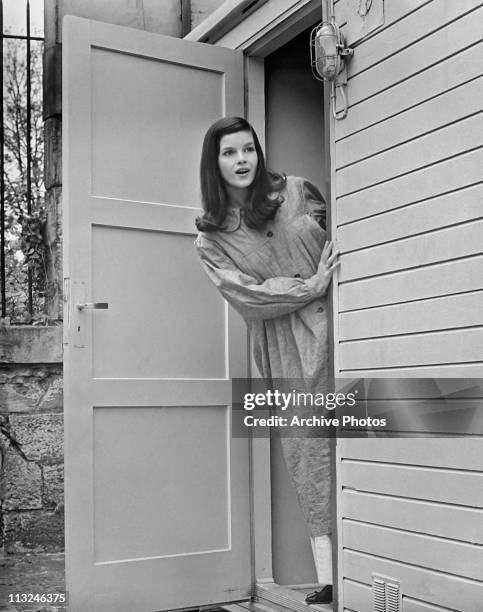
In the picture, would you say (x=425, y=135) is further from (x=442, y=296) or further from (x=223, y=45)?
(x=223, y=45)

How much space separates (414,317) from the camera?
2.90m

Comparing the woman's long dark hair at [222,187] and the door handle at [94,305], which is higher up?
the woman's long dark hair at [222,187]

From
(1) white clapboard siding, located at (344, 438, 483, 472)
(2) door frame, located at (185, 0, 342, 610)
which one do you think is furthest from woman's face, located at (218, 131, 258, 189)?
(1) white clapboard siding, located at (344, 438, 483, 472)

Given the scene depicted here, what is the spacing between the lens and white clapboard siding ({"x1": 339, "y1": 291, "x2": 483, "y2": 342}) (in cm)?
268

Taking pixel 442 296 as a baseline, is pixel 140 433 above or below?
below

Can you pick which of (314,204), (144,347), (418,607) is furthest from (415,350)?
(144,347)

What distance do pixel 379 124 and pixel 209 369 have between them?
1428mm

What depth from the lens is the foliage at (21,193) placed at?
5.33 meters

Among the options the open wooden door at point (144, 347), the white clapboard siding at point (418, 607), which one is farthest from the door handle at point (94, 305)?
the white clapboard siding at point (418, 607)

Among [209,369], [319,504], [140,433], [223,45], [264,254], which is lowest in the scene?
[319,504]

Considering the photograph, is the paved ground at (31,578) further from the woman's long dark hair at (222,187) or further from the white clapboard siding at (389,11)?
the white clapboard siding at (389,11)

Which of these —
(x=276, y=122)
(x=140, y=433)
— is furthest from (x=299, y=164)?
(x=140, y=433)

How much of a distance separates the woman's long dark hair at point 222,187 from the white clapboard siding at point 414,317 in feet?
2.10

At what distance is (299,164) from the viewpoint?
431cm
